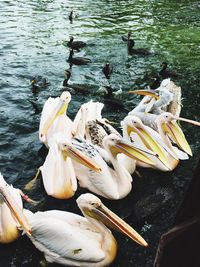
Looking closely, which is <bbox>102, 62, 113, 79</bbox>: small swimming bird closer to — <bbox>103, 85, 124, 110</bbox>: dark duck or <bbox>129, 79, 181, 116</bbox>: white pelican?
<bbox>103, 85, 124, 110</bbox>: dark duck

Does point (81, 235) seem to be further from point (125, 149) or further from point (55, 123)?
point (55, 123)

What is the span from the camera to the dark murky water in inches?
187

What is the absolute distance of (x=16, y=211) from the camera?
3742 millimetres

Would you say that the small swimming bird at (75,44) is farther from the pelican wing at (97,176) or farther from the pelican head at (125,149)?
the pelican head at (125,149)

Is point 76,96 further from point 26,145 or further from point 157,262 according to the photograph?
point 157,262

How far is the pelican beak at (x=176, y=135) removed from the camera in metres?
5.66

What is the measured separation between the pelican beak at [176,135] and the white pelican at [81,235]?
2.21 metres

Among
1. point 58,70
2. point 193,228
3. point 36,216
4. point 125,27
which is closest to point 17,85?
point 58,70

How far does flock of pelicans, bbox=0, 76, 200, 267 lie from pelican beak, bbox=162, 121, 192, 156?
15 millimetres

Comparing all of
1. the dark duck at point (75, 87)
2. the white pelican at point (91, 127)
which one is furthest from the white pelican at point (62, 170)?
the dark duck at point (75, 87)

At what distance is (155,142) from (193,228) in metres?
4.15

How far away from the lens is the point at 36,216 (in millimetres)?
4000

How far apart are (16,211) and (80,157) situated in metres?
1.18

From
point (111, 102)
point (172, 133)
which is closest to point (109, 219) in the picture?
point (172, 133)
